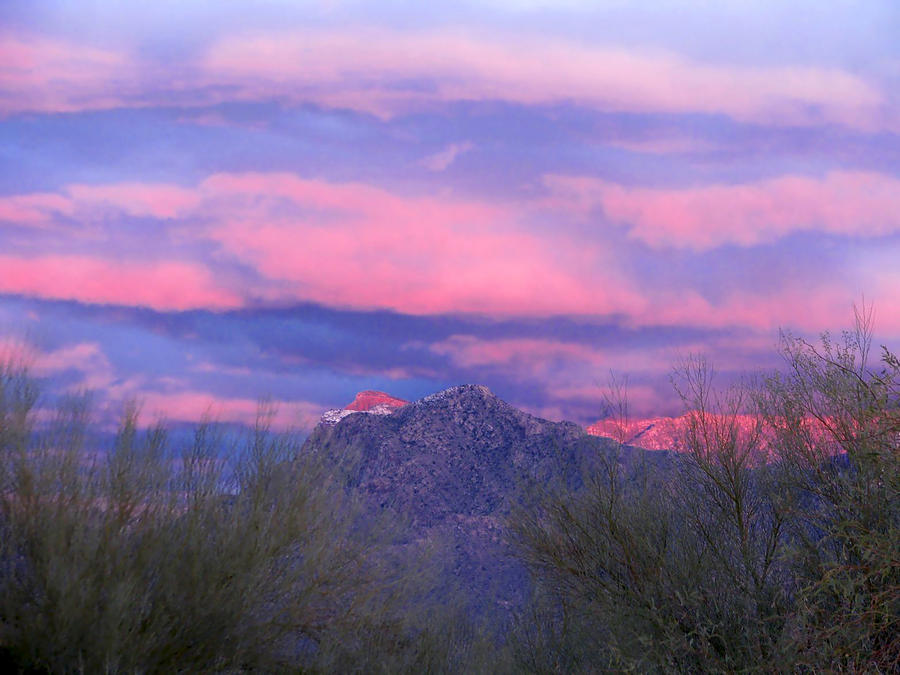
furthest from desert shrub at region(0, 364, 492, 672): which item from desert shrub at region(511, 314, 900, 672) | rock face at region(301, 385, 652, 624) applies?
rock face at region(301, 385, 652, 624)

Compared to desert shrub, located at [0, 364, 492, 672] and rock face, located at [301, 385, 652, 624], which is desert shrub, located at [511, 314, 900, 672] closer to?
desert shrub, located at [0, 364, 492, 672]

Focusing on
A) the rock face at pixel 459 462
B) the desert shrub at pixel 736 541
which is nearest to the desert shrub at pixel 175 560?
the desert shrub at pixel 736 541

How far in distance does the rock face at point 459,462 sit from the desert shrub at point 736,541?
21363 mm

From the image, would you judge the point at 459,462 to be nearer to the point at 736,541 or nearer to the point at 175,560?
the point at 736,541

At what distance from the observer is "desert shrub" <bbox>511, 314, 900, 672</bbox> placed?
11984mm

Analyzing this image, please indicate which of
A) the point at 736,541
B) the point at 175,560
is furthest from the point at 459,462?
the point at 175,560

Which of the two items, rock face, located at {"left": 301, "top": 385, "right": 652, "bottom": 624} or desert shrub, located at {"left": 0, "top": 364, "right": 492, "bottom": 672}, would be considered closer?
desert shrub, located at {"left": 0, "top": 364, "right": 492, "bottom": 672}

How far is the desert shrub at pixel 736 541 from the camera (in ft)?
39.3

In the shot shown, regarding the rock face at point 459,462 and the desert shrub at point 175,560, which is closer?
the desert shrub at point 175,560

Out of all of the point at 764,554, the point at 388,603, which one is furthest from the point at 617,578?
the point at 388,603

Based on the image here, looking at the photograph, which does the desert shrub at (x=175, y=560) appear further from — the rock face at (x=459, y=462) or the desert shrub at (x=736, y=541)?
the rock face at (x=459, y=462)

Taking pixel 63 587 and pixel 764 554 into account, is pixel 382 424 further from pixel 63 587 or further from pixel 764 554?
pixel 63 587

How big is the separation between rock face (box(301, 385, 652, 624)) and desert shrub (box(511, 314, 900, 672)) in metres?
21.4

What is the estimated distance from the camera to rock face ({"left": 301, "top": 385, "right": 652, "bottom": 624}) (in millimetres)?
43469
